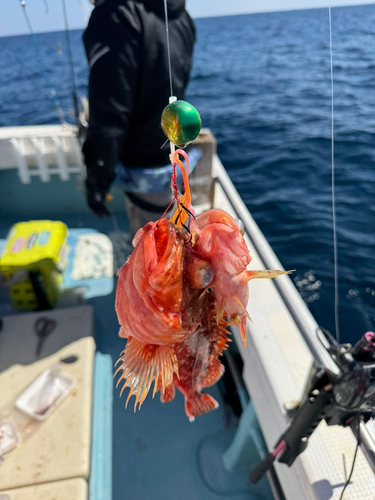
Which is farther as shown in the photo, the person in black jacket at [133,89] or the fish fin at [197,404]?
the person in black jacket at [133,89]

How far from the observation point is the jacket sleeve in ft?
7.31

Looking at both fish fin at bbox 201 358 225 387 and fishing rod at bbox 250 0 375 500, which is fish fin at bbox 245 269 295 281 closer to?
fish fin at bbox 201 358 225 387

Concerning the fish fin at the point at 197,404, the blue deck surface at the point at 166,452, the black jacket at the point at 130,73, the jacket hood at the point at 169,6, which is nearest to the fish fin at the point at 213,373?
the fish fin at the point at 197,404

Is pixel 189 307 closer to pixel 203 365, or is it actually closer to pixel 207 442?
pixel 203 365

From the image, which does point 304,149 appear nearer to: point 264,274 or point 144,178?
point 144,178

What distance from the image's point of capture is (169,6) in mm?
2408

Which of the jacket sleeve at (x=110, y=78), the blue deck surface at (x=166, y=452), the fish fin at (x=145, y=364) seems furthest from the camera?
the blue deck surface at (x=166, y=452)

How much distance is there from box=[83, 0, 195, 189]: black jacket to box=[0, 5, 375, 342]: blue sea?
72.0 inches

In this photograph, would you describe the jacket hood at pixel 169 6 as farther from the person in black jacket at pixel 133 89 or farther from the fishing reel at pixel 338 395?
the fishing reel at pixel 338 395

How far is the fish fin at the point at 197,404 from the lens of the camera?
5.33 feet

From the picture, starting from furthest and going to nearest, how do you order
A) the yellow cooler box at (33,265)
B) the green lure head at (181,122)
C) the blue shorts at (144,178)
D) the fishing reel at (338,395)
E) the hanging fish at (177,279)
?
the yellow cooler box at (33,265) < the blue shorts at (144,178) < the fishing reel at (338,395) < the hanging fish at (177,279) < the green lure head at (181,122)

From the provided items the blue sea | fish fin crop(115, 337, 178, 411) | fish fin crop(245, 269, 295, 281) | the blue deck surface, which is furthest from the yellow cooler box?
fish fin crop(245, 269, 295, 281)

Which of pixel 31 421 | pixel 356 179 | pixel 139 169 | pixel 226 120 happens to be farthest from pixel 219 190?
pixel 226 120

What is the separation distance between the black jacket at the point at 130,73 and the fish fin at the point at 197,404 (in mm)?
1909
